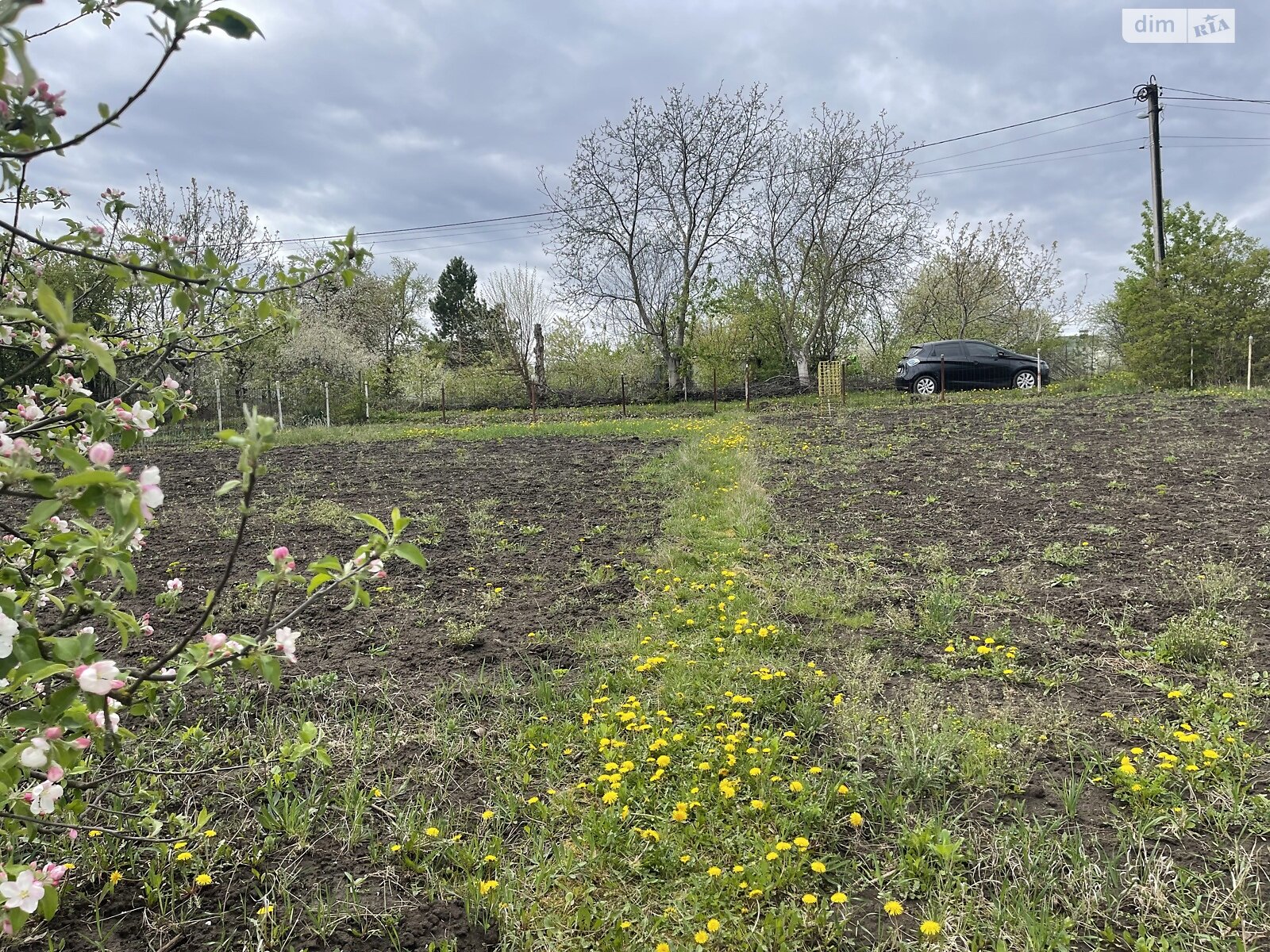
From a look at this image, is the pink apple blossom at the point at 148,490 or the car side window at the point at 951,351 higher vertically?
the car side window at the point at 951,351

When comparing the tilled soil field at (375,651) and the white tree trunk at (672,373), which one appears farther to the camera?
the white tree trunk at (672,373)

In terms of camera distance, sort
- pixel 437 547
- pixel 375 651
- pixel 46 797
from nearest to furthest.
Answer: pixel 46 797, pixel 375 651, pixel 437 547

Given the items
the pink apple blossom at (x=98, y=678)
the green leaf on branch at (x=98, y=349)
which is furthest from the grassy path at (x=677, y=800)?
the green leaf on branch at (x=98, y=349)

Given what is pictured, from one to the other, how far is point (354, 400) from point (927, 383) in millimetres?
15600

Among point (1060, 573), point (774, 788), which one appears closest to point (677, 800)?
point (774, 788)

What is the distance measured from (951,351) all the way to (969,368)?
609 mm

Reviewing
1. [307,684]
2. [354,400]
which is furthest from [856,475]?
[354,400]

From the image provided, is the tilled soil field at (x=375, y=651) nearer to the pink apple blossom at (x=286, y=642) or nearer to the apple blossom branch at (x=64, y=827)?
the apple blossom branch at (x=64, y=827)

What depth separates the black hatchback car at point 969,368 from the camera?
17.2 metres

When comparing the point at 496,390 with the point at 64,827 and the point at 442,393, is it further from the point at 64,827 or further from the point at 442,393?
the point at 64,827

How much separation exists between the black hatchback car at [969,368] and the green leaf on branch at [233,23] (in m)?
17.7

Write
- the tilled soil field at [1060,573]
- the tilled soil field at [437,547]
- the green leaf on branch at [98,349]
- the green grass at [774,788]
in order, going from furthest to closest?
1. the tilled soil field at [437,547]
2. the tilled soil field at [1060,573]
3. the green grass at [774,788]
4. the green leaf on branch at [98,349]

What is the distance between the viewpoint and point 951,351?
17453 millimetres

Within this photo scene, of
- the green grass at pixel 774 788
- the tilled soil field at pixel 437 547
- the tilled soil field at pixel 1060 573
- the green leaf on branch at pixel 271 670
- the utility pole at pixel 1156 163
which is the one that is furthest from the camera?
the utility pole at pixel 1156 163
